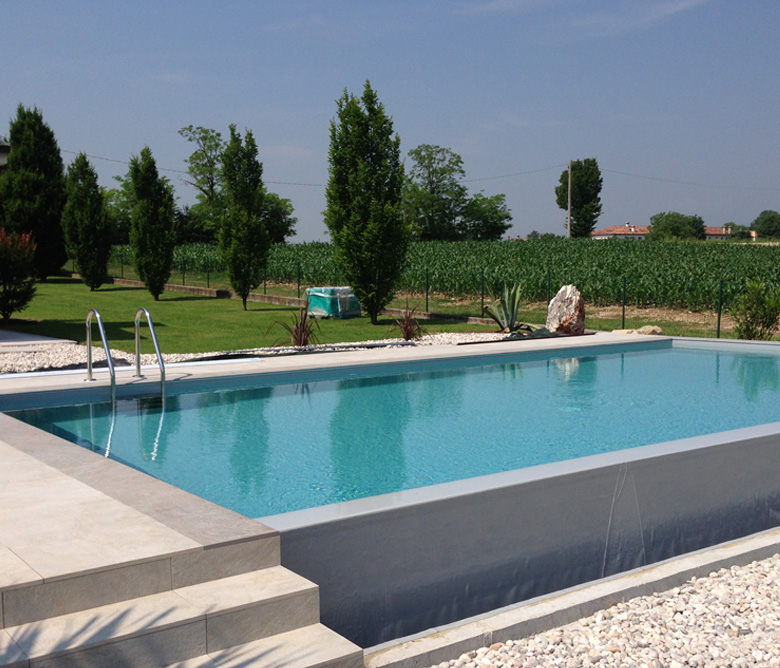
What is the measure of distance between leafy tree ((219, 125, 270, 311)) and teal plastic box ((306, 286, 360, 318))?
3.55 metres

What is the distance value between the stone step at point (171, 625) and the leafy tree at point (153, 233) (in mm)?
23257

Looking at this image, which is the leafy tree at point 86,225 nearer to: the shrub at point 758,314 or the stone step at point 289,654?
the shrub at point 758,314

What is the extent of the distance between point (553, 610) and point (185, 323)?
15300 millimetres

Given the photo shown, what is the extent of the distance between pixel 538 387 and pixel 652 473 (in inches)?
200

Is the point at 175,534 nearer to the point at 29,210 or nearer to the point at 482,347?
the point at 482,347

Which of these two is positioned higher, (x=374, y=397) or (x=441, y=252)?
(x=441, y=252)

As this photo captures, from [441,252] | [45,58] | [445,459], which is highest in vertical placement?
[45,58]

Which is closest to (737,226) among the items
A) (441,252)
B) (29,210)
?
(441,252)

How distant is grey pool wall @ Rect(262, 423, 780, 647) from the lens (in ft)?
13.7

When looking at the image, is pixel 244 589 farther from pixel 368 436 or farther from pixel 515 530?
pixel 368 436

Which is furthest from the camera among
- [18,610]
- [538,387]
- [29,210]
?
[29,210]

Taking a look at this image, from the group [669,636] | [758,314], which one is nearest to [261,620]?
[669,636]

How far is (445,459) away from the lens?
6.94 meters

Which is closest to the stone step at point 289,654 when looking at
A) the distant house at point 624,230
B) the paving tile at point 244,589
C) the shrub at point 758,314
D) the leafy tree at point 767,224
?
the paving tile at point 244,589
